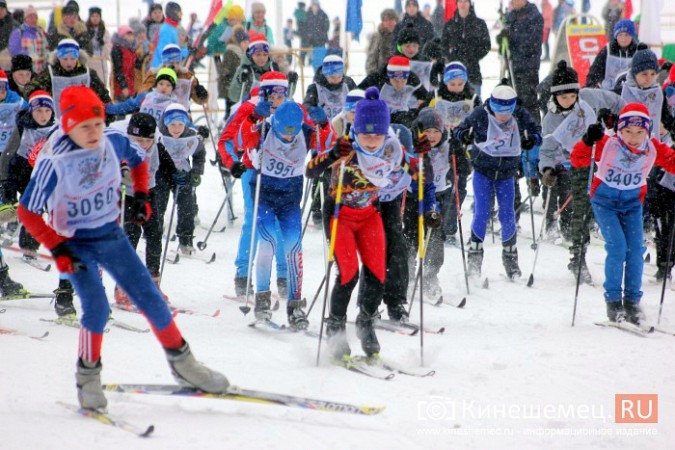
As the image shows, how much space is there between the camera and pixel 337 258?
5602 millimetres

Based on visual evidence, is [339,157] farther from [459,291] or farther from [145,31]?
[145,31]

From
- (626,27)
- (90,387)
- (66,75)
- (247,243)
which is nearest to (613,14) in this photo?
(626,27)

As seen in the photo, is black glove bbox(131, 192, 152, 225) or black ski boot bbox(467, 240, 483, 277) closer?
black glove bbox(131, 192, 152, 225)

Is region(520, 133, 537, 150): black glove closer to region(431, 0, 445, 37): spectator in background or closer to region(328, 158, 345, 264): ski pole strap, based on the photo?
region(328, 158, 345, 264): ski pole strap

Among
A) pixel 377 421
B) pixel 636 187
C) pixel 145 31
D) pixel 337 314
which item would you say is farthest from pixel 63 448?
pixel 145 31

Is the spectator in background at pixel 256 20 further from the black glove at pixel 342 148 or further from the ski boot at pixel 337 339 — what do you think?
the ski boot at pixel 337 339

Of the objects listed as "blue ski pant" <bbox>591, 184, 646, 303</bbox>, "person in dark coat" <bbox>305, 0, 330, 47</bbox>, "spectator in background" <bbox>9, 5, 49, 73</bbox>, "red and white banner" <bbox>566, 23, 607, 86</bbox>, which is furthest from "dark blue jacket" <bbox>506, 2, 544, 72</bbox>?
"person in dark coat" <bbox>305, 0, 330, 47</bbox>

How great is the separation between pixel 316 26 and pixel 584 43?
8.12 m

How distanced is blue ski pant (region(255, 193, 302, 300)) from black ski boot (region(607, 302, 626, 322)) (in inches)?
98.5

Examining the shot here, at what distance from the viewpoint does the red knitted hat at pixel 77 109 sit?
14.4 ft

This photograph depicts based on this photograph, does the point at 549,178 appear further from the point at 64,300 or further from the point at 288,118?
the point at 64,300

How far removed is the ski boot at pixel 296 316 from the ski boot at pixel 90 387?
221 centimetres

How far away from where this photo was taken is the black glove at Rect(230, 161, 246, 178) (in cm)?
699

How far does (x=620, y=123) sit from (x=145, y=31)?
10.6m
